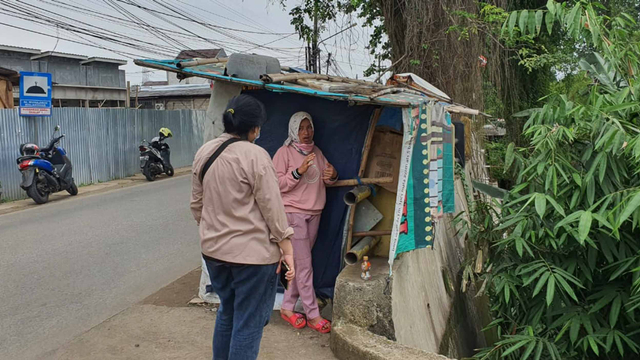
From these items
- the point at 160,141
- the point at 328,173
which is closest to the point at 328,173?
the point at 328,173

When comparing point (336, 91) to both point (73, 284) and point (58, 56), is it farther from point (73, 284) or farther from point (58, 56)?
point (58, 56)

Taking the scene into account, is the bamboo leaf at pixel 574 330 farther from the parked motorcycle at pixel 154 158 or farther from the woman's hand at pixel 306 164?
the parked motorcycle at pixel 154 158

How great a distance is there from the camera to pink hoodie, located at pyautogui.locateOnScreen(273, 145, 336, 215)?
176 inches

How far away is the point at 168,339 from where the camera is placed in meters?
4.12

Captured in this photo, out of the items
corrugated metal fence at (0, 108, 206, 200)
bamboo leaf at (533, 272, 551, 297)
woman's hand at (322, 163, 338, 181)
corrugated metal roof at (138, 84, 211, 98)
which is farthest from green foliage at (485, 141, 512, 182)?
corrugated metal roof at (138, 84, 211, 98)

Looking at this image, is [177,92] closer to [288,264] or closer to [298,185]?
[298,185]

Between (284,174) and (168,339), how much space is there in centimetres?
159

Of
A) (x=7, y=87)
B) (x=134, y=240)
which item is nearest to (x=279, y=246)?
(x=134, y=240)

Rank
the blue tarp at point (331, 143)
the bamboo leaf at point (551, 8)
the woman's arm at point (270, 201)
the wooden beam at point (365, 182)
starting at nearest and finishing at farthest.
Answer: the woman's arm at point (270, 201) → the bamboo leaf at point (551, 8) → the wooden beam at point (365, 182) → the blue tarp at point (331, 143)

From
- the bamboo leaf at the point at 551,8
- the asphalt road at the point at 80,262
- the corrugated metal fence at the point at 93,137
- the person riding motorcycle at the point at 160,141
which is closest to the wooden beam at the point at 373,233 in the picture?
the bamboo leaf at the point at 551,8

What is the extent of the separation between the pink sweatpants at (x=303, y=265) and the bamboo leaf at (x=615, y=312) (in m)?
2.16

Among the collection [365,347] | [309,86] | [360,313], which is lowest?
[365,347]

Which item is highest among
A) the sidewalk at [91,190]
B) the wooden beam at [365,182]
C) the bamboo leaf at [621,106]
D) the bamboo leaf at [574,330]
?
the bamboo leaf at [621,106]

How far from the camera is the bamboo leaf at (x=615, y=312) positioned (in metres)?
3.72
